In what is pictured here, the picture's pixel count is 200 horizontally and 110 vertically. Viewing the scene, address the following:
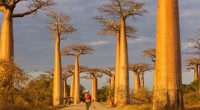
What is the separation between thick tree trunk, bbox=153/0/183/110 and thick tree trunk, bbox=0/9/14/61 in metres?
6.75

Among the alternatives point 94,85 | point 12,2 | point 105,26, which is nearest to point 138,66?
point 94,85

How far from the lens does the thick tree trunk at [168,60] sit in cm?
1345

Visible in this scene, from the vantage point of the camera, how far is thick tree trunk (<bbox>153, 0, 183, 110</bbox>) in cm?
1345

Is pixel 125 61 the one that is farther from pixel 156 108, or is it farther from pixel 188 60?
pixel 188 60

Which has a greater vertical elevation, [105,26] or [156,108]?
[105,26]

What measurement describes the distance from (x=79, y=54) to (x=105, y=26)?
1780 centimetres

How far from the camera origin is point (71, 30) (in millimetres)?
39062

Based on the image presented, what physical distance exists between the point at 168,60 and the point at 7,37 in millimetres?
7866

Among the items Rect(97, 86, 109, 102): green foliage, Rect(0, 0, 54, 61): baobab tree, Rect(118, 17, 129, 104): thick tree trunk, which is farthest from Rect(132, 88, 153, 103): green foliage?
Rect(97, 86, 109, 102): green foliage

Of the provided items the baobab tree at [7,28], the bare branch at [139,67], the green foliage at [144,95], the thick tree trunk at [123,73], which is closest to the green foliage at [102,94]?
the bare branch at [139,67]

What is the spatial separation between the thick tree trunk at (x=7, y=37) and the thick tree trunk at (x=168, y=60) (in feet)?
22.1

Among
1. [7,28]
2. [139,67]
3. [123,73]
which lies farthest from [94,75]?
[7,28]

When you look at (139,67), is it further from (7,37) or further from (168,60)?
(168,60)

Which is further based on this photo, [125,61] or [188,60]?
[188,60]
